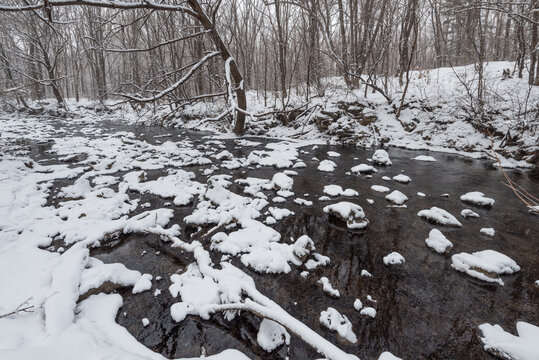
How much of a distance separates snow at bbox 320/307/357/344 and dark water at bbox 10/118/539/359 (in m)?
0.05

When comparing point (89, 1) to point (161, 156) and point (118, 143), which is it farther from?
point (118, 143)

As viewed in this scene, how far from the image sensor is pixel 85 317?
2.13 metres

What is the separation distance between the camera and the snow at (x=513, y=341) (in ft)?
6.20

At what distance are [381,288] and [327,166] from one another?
4041 millimetres

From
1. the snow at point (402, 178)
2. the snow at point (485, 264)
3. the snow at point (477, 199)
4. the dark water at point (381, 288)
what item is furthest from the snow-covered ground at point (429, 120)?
the snow at point (485, 264)

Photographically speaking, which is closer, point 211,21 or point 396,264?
point 396,264

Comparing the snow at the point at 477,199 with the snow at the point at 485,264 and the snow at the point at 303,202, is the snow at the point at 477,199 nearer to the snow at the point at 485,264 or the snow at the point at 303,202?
the snow at the point at 485,264

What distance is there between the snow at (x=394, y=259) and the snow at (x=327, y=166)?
11.1 ft

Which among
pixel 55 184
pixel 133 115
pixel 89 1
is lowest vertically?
pixel 55 184

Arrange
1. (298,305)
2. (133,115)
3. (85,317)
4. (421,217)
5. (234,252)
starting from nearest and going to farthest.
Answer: (85,317) < (298,305) < (234,252) < (421,217) < (133,115)

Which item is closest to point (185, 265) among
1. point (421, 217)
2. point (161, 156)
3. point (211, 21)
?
point (421, 217)

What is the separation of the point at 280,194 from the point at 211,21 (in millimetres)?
5787

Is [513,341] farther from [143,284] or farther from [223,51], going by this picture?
[223,51]

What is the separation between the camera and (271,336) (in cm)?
204
